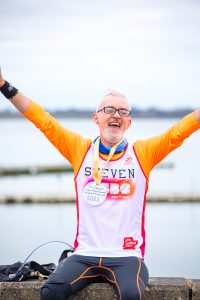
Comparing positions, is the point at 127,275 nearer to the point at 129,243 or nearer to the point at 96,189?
the point at 129,243

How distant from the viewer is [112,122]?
4.94 meters

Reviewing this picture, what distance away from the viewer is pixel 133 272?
177 inches

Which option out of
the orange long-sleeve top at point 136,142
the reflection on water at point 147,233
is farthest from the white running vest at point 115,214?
the reflection on water at point 147,233

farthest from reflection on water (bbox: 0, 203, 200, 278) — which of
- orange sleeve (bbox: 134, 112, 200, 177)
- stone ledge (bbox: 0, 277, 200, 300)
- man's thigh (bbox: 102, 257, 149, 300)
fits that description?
man's thigh (bbox: 102, 257, 149, 300)

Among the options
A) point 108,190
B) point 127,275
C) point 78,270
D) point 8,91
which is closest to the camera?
point 127,275

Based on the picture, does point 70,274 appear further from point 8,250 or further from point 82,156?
point 8,250

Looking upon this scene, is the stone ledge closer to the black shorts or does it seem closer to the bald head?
the black shorts

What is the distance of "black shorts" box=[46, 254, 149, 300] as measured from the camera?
4.46 meters

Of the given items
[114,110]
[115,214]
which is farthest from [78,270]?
[114,110]

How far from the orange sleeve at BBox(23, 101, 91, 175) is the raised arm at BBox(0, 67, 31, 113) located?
4cm

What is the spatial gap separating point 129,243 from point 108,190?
0.44 meters

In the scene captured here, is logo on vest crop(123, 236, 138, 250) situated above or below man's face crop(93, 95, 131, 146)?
below

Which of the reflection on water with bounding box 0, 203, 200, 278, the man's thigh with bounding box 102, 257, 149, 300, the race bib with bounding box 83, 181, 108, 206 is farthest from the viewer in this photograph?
the reflection on water with bounding box 0, 203, 200, 278

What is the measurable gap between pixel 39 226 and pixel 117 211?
18.7 metres
